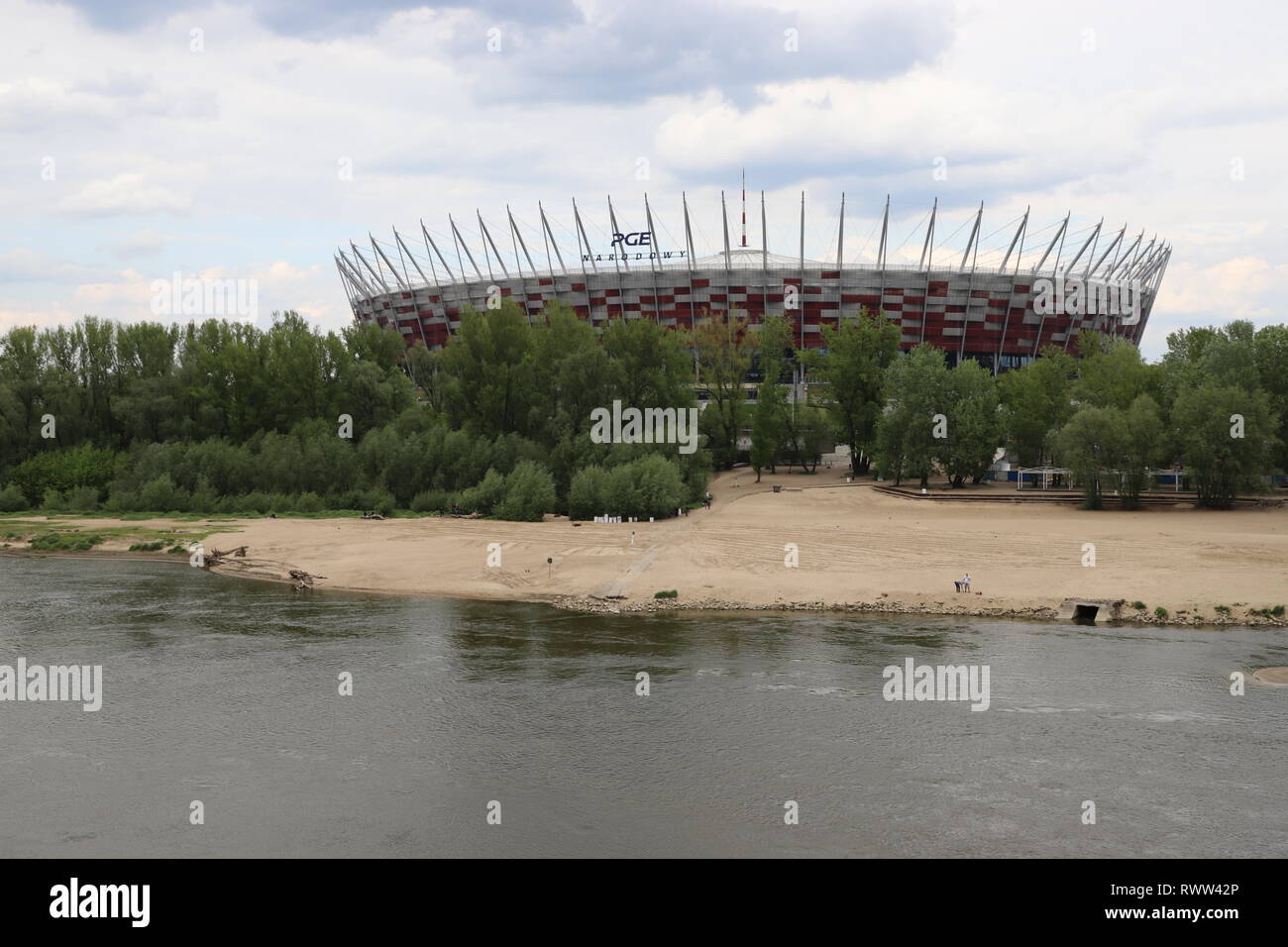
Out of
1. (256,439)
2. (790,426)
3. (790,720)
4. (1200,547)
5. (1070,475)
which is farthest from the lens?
(790,426)

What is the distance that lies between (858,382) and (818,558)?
4228cm

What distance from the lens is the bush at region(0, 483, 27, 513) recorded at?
241ft

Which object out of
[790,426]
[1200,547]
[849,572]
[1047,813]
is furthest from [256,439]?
[1047,813]

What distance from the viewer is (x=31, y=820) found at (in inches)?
804

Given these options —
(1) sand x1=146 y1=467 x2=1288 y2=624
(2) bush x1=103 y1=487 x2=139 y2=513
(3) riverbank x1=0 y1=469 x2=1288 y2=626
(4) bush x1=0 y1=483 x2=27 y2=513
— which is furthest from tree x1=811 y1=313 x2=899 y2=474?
(4) bush x1=0 y1=483 x2=27 y2=513

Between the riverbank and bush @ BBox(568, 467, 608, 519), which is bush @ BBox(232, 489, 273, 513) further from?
bush @ BBox(568, 467, 608, 519)

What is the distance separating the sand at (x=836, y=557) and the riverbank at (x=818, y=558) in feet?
0.40

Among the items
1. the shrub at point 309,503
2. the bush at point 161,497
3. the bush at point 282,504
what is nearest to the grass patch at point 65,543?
the bush at point 161,497

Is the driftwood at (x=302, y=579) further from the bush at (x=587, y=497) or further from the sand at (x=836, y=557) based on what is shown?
the bush at (x=587, y=497)

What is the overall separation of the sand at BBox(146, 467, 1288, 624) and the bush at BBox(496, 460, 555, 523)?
8.14ft

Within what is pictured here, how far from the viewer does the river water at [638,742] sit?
65.1 ft
